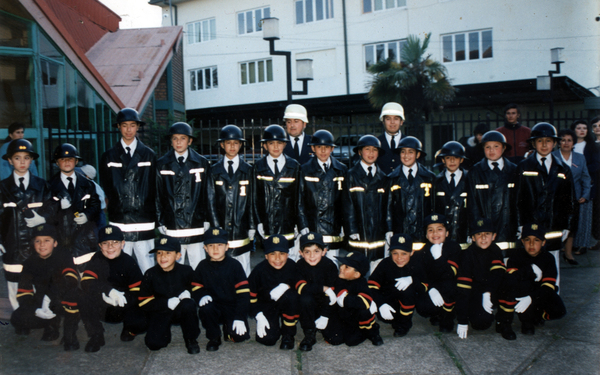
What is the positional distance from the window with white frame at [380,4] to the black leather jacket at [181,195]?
2018cm

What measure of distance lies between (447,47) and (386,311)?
67.4ft

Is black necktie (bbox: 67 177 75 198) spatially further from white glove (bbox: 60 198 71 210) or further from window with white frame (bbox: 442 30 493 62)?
window with white frame (bbox: 442 30 493 62)

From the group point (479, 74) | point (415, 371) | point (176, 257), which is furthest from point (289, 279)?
point (479, 74)

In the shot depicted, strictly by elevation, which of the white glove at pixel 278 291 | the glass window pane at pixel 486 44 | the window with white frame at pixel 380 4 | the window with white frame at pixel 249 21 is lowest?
the white glove at pixel 278 291

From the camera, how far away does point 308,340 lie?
14.9 feet

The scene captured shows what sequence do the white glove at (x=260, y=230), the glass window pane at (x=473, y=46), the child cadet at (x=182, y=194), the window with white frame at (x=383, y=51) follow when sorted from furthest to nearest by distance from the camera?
1. the window with white frame at (x=383, y=51)
2. the glass window pane at (x=473, y=46)
3. the white glove at (x=260, y=230)
4. the child cadet at (x=182, y=194)

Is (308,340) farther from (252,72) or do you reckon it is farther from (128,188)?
(252,72)

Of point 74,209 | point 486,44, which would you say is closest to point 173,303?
point 74,209

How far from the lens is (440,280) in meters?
5.10

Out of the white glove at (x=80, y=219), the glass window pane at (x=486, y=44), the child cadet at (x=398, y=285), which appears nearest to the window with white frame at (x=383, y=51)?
the glass window pane at (x=486, y=44)

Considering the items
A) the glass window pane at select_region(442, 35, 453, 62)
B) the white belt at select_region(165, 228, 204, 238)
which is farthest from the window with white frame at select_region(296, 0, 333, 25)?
the white belt at select_region(165, 228, 204, 238)

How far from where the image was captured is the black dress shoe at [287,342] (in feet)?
14.9

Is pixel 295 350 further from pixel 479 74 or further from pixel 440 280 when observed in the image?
pixel 479 74

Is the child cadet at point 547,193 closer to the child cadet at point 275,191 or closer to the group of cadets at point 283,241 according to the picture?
the group of cadets at point 283,241
